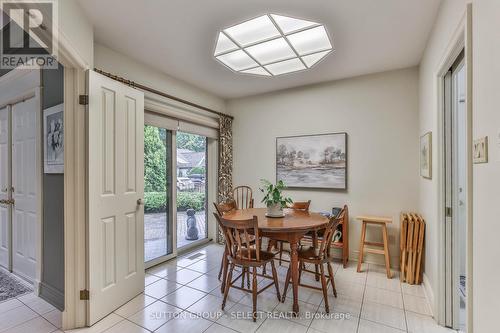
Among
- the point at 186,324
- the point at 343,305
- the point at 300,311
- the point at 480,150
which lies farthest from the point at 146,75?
the point at 343,305

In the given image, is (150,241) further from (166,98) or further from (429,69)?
(429,69)

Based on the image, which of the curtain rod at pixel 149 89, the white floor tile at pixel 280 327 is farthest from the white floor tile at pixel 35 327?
the curtain rod at pixel 149 89

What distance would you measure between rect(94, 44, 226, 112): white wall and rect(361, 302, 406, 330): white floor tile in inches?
140

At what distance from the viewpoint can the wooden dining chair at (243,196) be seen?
14.6 feet

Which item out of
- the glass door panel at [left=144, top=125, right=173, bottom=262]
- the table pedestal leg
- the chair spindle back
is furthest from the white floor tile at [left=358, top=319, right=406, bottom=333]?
the glass door panel at [left=144, top=125, right=173, bottom=262]

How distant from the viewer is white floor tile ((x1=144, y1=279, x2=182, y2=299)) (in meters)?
2.68

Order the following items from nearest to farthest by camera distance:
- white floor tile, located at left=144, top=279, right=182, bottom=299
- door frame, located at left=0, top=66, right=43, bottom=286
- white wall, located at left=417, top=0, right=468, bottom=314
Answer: white wall, located at left=417, top=0, right=468, bottom=314 < door frame, located at left=0, top=66, right=43, bottom=286 < white floor tile, located at left=144, top=279, right=182, bottom=299

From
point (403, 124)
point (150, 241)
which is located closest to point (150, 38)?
point (150, 241)

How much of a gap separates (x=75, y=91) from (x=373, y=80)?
360cm

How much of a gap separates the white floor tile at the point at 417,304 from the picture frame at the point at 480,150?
179cm

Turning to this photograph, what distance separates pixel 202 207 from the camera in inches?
183

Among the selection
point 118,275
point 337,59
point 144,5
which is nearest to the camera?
point 144,5

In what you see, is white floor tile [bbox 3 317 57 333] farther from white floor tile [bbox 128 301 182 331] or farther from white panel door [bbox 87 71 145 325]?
white floor tile [bbox 128 301 182 331]

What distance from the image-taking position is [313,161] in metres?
3.93
